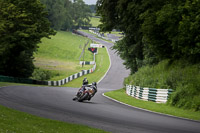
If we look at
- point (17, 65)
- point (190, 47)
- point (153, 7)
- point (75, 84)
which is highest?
point (153, 7)

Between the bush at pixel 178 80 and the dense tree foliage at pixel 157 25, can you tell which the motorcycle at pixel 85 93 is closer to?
the bush at pixel 178 80

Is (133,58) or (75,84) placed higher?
(133,58)

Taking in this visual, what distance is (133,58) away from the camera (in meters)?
43.3

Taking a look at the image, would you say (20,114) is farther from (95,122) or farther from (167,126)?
(167,126)

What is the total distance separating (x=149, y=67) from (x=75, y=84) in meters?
26.5

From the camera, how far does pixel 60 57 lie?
95.6 meters

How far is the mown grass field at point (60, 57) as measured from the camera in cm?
7461

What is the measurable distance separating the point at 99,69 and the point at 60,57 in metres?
18.9

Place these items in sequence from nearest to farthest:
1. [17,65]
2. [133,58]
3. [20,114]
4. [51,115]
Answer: [20,114]
[51,115]
[133,58]
[17,65]

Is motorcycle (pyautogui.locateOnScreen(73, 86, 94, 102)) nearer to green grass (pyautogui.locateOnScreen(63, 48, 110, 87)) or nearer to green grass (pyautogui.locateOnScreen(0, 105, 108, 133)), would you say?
green grass (pyautogui.locateOnScreen(0, 105, 108, 133))

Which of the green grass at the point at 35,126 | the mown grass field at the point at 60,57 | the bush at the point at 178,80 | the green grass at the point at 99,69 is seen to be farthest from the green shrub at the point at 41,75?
the green grass at the point at 35,126

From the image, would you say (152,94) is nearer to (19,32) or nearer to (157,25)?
(157,25)

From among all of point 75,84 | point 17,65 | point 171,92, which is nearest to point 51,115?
point 171,92

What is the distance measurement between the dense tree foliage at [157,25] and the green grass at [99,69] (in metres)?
20.1
